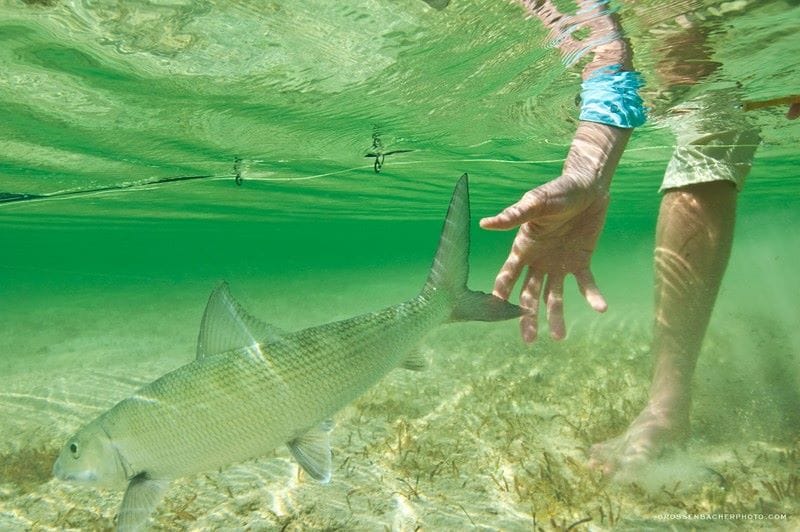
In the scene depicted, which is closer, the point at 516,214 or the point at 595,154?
the point at 516,214

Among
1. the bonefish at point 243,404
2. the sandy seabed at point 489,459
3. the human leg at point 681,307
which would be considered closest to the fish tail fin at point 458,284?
the bonefish at point 243,404

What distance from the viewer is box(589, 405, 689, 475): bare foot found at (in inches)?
203

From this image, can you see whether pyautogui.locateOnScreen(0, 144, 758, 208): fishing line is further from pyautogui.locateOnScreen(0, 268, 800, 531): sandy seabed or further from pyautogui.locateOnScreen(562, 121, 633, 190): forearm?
pyautogui.locateOnScreen(562, 121, 633, 190): forearm

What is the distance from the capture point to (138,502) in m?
3.28

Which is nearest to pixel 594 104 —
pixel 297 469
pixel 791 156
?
pixel 297 469

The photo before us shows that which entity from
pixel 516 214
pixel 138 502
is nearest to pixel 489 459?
pixel 516 214

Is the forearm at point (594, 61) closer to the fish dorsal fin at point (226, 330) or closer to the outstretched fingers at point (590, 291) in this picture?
the outstretched fingers at point (590, 291)

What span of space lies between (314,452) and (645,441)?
3.74 metres

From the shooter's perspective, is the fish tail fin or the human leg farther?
the human leg

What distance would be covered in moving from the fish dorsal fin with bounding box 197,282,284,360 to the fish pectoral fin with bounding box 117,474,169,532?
2.99 ft

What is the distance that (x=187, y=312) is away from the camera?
24859mm

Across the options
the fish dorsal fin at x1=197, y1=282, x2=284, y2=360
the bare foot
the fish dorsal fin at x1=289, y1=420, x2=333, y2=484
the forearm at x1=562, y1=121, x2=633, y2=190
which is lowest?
the bare foot

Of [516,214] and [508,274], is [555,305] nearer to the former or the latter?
[508,274]

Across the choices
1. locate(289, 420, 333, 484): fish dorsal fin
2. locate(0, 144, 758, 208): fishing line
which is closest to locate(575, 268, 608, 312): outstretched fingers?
locate(289, 420, 333, 484): fish dorsal fin
